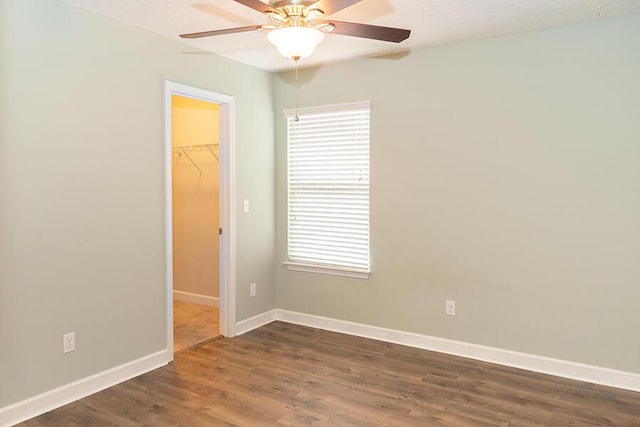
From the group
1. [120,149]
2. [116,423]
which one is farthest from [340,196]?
[116,423]

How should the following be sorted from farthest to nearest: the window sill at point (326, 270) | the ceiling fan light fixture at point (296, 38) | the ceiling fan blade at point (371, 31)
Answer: the window sill at point (326, 270) → the ceiling fan blade at point (371, 31) → the ceiling fan light fixture at point (296, 38)

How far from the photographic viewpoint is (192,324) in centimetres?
446

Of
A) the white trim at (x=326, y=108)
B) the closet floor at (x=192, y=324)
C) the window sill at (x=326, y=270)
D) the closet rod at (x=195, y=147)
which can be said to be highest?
the white trim at (x=326, y=108)

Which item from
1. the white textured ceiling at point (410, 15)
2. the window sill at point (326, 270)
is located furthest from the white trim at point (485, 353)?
the white textured ceiling at point (410, 15)

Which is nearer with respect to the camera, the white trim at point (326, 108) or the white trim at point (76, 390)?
the white trim at point (76, 390)

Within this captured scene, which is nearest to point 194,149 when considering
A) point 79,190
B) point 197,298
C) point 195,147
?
point 195,147

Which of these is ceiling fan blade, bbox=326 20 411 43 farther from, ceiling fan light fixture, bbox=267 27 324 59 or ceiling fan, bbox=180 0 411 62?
ceiling fan light fixture, bbox=267 27 324 59

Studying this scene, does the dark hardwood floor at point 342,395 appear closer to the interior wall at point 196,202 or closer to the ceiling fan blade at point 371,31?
the interior wall at point 196,202

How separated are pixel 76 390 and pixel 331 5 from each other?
9.21ft

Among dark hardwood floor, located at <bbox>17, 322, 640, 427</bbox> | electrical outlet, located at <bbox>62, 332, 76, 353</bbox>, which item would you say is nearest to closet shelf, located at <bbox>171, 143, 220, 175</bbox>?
dark hardwood floor, located at <bbox>17, 322, 640, 427</bbox>

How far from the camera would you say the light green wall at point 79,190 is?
2.55 meters

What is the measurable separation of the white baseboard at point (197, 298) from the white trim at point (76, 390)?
166 centimetres

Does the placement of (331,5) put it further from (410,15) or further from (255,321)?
(255,321)

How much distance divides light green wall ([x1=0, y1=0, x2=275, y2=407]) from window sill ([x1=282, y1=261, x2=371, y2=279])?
1406 mm
